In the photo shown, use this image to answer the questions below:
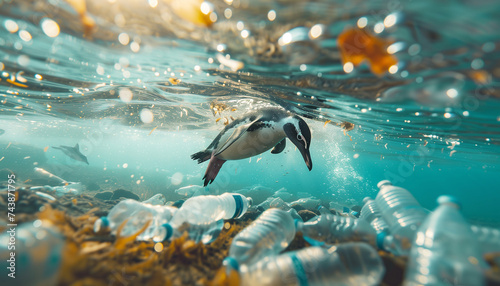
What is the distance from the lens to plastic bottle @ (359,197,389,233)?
4008mm

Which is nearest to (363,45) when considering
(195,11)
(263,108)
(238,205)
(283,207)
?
(263,108)

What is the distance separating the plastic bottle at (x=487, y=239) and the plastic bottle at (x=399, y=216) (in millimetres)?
577

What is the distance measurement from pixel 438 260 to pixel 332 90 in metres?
5.74

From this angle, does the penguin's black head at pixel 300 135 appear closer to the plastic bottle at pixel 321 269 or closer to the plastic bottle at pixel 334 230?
the plastic bottle at pixel 334 230

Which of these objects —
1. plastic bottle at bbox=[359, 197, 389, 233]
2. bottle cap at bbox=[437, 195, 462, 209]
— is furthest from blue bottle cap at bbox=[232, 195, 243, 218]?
bottle cap at bbox=[437, 195, 462, 209]

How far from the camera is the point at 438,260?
79.0 inches

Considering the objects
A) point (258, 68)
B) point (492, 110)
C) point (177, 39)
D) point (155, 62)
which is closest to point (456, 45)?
point (258, 68)

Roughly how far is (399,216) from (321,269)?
2083mm

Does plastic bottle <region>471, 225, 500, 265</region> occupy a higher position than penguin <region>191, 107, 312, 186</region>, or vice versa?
penguin <region>191, 107, 312, 186</region>

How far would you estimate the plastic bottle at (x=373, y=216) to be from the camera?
13.1ft

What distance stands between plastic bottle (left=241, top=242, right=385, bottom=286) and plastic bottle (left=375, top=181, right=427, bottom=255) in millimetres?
651

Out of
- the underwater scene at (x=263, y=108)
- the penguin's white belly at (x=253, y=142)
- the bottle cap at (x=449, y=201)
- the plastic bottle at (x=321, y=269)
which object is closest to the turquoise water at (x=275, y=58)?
the underwater scene at (x=263, y=108)

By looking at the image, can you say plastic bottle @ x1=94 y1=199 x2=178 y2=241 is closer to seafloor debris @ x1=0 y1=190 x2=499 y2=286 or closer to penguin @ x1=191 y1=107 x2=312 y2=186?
seafloor debris @ x1=0 y1=190 x2=499 y2=286

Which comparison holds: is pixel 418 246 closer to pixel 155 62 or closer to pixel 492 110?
pixel 155 62
